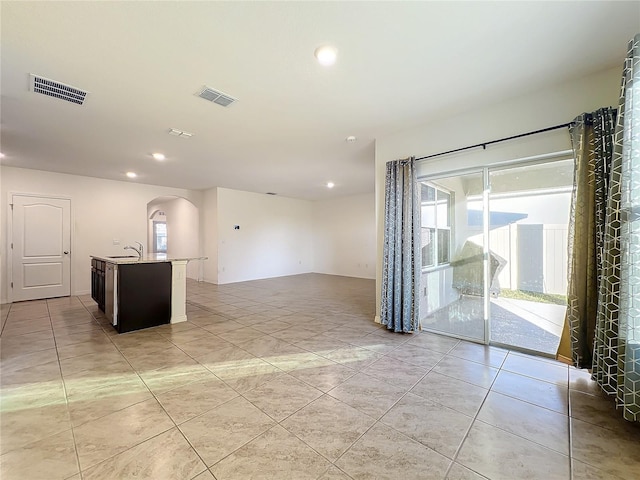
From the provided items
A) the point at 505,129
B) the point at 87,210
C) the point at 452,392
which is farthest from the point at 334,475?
the point at 87,210

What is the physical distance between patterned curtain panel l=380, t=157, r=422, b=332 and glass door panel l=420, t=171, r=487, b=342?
27 centimetres

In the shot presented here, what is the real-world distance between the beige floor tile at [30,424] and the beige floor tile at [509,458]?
2.57 m

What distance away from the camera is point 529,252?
302 cm

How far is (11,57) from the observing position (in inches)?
83.9

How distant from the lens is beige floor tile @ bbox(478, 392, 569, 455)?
1.66 meters

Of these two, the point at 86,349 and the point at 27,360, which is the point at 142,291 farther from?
the point at 27,360

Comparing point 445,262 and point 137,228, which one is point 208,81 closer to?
point 445,262

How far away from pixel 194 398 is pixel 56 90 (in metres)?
3.18

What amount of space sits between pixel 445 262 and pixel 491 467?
2.50m

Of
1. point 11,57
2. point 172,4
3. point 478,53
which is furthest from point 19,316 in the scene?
point 478,53

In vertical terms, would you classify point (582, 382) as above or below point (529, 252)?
below

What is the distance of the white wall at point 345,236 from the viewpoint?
8578mm

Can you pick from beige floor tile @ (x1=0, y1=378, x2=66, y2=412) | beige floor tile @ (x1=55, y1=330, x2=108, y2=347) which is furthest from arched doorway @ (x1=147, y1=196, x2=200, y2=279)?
beige floor tile @ (x1=0, y1=378, x2=66, y2=412)

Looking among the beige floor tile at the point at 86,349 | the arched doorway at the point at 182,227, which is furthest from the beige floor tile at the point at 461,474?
the arched doorway at the point at 182,227
